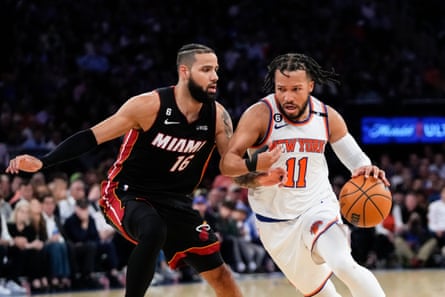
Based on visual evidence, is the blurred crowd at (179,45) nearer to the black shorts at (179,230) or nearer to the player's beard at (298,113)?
the black shorts at (179,230)

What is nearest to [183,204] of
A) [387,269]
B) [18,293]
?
[18,293]

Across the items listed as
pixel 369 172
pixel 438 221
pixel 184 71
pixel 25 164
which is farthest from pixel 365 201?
pixel 438 221

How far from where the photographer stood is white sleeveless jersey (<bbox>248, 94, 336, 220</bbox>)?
5.88m

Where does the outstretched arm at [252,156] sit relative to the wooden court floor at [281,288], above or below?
above

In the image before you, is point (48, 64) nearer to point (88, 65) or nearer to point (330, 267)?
point (88, 65)

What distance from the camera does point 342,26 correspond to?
60.5 feet

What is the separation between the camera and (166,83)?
16.1m

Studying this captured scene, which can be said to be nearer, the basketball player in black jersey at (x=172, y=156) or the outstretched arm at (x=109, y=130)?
the outstretched arm at (x=109, y=130)

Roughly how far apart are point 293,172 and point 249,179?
30 centimetres

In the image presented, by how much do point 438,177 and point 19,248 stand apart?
24.2 feet

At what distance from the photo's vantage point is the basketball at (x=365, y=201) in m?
5.74

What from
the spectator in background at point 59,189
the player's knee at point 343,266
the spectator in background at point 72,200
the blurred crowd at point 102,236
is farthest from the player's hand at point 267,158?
the spectator in background at point 59,189

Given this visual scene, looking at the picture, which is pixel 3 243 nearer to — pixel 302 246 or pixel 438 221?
pixel 302 246

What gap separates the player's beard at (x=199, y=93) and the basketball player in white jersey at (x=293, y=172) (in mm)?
268
